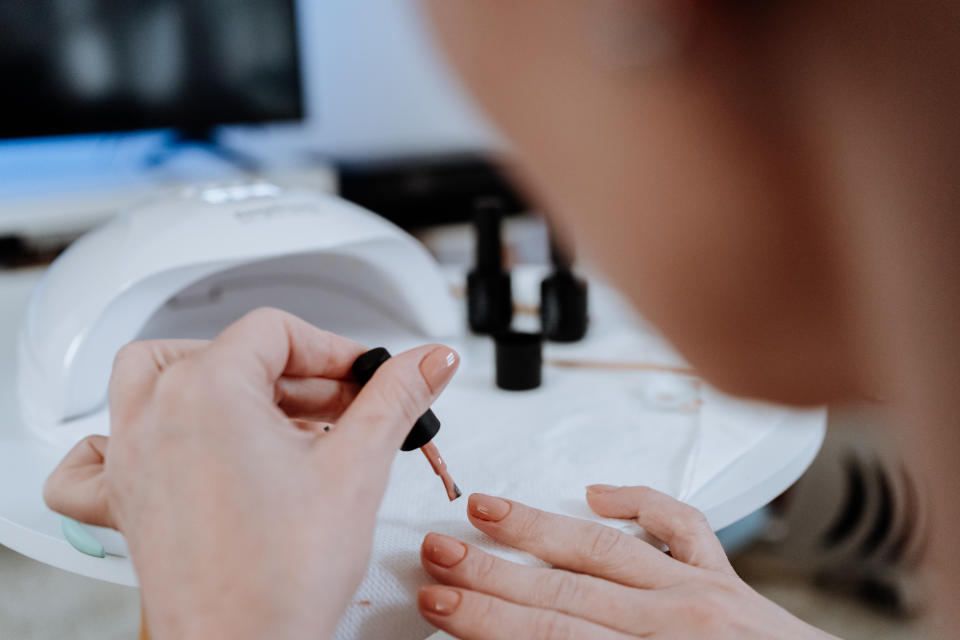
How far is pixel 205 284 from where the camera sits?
997mm

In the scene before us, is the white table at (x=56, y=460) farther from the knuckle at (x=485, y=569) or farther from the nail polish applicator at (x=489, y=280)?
the nail polish applicator at (x=489, y=280)

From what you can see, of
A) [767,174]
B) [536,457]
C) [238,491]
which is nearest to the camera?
[767,174]

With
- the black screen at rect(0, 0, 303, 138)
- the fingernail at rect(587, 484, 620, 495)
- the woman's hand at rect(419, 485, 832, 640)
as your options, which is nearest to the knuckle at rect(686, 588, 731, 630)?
the woman's hand at rect(419, 485, 832, 640)

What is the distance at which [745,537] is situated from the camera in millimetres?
1484

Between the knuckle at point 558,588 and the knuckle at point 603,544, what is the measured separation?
2cm

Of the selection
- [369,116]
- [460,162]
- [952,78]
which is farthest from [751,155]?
[369,116]

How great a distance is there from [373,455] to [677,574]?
218mm

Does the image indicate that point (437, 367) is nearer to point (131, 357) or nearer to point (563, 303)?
point (131, 357)

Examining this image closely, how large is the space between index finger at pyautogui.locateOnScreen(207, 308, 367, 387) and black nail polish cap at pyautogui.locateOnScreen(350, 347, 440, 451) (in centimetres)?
1

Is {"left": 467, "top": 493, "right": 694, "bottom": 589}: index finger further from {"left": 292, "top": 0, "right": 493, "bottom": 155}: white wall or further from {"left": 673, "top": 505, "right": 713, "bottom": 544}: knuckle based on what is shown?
{"left": 292, "top": 0, "right": 493, "bottom": 155}: white wall

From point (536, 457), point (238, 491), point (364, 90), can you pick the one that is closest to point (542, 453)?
point (536, 457)

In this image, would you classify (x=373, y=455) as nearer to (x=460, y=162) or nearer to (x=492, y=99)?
(x=492, y=99)

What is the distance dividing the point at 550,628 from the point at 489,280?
552 mm

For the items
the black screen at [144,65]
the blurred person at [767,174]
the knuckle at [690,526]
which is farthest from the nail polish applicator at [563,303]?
the black screen at [144,65]
